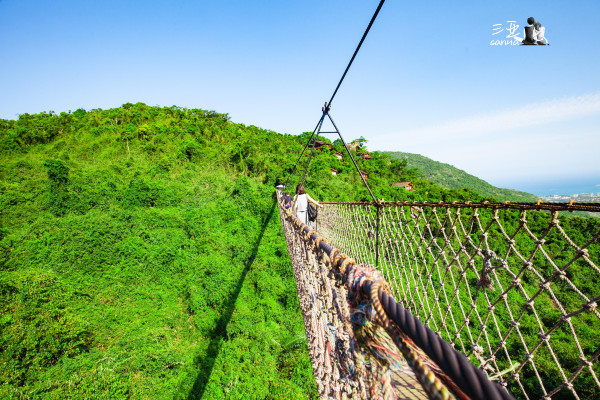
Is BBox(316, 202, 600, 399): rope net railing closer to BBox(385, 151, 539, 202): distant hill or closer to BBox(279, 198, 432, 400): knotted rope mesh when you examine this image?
BBox(279, 198, 432, 400): knotted rope mesh

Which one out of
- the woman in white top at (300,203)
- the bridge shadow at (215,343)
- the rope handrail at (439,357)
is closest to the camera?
the rope handrail at (439,357)

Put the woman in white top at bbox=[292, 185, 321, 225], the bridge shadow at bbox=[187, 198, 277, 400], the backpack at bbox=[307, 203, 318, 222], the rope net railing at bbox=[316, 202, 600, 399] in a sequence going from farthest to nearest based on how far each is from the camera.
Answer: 1. the backpack at bbox=[307, 203, 318, 222]
2. the woman in white top at bbox=[292, 185, 321, 225]
3. the bridge shadow at bbox=[187, 198, 277, 400]
4. the rope net railing at bbox=[316, 202, 600, 399]

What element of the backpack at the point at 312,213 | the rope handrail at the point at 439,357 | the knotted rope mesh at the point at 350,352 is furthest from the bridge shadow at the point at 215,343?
the rope handrail at the point at 439,357

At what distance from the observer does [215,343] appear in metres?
4.62

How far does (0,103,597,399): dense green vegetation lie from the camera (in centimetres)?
363

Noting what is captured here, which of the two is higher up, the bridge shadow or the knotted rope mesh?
the knotted rope mesh

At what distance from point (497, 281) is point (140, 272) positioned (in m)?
6.31

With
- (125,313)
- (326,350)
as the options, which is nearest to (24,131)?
(125,313)

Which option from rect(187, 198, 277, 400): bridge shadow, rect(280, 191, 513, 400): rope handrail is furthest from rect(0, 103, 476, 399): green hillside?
rect(280, 191, 513, 400): rope handrail

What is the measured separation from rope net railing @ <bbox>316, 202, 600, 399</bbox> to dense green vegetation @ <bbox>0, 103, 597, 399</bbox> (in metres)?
2.38

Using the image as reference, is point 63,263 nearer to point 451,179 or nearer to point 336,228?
point 336,228

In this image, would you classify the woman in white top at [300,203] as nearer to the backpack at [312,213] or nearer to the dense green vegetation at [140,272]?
the backpack at [312,213]

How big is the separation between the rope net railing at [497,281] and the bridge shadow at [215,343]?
2.34m

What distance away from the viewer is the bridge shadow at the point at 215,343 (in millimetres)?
3750
